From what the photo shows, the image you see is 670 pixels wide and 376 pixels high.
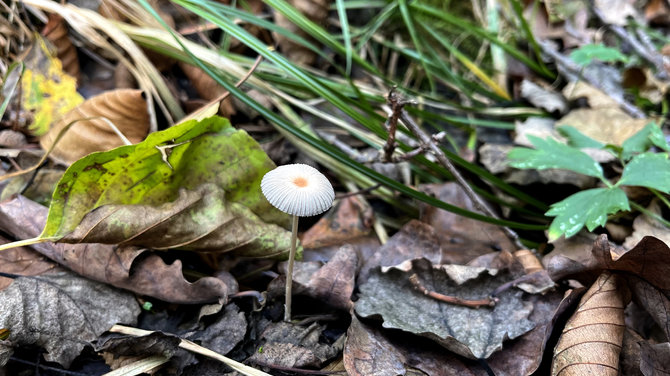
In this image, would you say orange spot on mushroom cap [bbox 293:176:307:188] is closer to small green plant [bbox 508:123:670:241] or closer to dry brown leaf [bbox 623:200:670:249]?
small green plant [bbox 508:123:670:241]

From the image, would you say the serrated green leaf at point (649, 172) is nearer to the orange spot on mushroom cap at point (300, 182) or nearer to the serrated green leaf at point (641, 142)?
the serrated green leaf at point (641, 142)

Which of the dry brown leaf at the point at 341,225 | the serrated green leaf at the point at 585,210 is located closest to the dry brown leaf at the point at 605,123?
the serrated green leaf at the point at 585,210

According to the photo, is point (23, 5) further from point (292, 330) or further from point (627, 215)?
point (627, 215)

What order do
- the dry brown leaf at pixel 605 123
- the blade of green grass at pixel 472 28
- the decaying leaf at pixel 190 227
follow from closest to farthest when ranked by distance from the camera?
the decaying leaf at pixel 190 227, the dry brown leaf at pixel 605 123, the blade of green grass at pixel 472 28

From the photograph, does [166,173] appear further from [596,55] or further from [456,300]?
[596,55]

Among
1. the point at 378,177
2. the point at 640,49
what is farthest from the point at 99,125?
the point at 640,49

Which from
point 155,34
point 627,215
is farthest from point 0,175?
point 627,215
